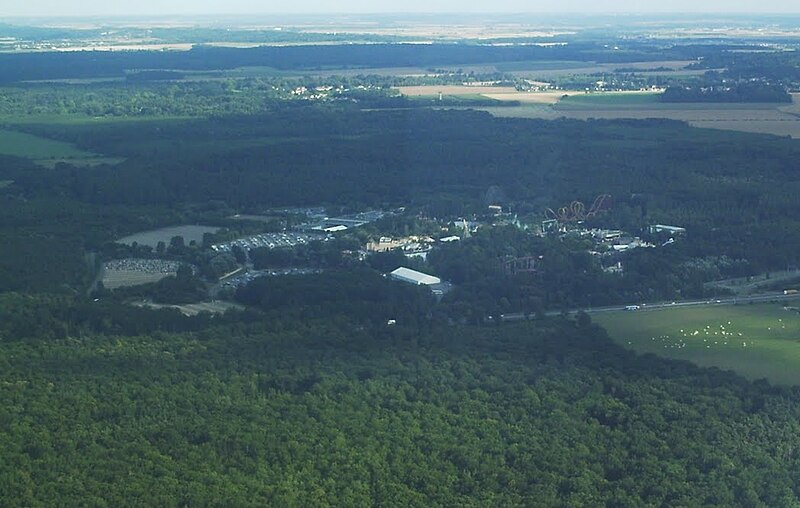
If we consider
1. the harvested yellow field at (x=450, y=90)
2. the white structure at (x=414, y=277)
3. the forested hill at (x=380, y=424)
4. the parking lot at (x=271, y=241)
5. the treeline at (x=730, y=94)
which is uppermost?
the forested hill at (x=380, y=424)

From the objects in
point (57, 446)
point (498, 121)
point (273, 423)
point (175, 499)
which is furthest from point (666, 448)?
point (498, 121)

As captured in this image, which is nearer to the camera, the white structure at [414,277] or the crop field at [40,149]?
the white structure at [414,277]

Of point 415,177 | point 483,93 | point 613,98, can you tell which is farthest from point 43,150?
point 613,98

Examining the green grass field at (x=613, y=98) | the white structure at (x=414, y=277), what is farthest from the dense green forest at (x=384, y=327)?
the green grass field at (x=613, y=98)

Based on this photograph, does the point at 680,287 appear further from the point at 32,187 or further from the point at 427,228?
the point at 32,187

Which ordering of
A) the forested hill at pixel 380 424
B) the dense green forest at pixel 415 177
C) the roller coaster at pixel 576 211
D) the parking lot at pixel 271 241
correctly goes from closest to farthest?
the forested hill at pixel 380 424
the parking lot at pixel 271 241
the dense green forest at pixel 415 177
the roller coaster at pixel 576 211

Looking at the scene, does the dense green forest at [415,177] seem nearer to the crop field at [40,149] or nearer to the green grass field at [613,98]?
the crop field at [40,149]

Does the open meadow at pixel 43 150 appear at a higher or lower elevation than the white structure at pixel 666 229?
lower
